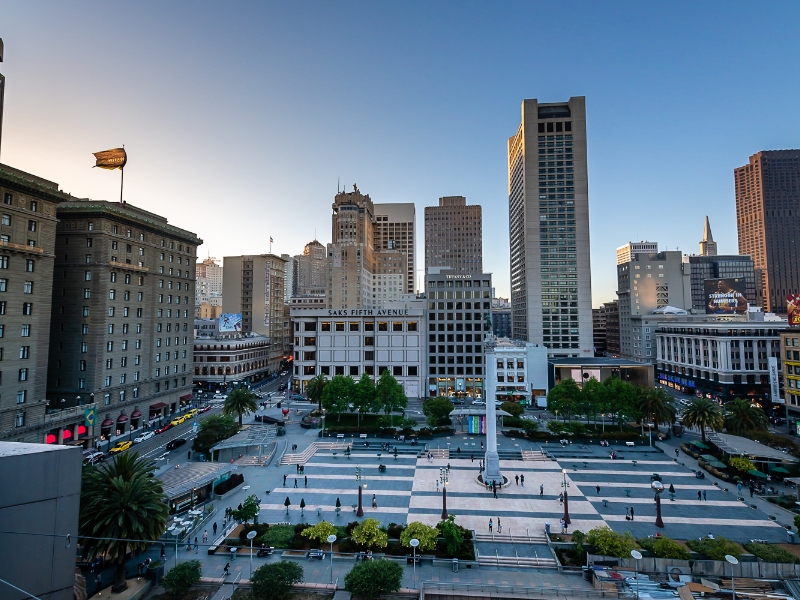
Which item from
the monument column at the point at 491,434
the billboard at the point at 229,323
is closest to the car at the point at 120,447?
Result: the monument column at the point at 491,434

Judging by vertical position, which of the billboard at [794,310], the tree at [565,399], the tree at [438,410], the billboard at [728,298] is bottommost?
the tree at [438,410]

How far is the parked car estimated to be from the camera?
2376 inches

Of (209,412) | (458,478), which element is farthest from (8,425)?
(458,478)

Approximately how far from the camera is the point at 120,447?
5541 centimetres

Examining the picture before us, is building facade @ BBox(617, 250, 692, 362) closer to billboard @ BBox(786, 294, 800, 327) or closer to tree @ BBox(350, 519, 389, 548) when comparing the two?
billboard @ BBox(786, 294, 800, 327)

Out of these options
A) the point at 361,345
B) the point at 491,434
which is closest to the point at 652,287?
the point at 361,345

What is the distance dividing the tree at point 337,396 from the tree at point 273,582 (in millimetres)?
44083

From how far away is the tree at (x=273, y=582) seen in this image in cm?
2389

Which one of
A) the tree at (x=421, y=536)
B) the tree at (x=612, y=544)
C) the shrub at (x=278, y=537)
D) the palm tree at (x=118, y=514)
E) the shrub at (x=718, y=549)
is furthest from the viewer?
the shrub at (x=278, y=537)

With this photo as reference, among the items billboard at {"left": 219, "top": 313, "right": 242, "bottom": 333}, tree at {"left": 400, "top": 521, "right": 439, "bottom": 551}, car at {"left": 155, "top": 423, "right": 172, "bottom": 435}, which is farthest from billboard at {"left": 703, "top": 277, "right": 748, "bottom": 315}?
car at {"left": 155, "top": 423, "right": 172, "bottom": 435}

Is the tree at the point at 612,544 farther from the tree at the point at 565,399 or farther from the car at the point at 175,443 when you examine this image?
the car at the point at 175,443

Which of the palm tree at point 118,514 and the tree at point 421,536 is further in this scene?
the tree at point 421,536

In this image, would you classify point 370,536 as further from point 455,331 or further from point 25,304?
point 455,331

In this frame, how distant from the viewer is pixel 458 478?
4762 cm
